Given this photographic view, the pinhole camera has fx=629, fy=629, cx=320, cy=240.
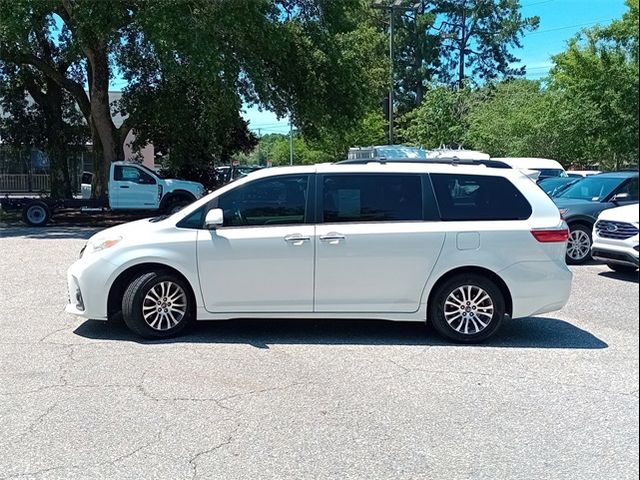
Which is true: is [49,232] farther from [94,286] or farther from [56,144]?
[94,286]

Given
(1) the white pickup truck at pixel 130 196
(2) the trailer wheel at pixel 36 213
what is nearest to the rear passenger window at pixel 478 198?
(1) the white pickup truck at pixel 130 196

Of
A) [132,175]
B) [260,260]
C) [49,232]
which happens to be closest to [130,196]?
[132,175]

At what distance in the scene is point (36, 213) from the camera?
64.4 ft

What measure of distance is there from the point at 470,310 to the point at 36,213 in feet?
55.6

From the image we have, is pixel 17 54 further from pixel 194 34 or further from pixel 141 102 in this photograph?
pixel 194 34

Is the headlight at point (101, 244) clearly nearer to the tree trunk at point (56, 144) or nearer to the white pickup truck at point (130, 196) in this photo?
the white pickup truck at point (130, 196)

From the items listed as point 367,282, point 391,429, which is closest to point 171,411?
point 391,429

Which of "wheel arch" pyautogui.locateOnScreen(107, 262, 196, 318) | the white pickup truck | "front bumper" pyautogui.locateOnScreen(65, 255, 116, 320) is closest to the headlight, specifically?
"front bumper" pyautogui.locateOnScreen(65, 255, 116, 320)

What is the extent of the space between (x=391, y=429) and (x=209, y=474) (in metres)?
1.29

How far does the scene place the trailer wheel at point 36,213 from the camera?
1961 cm

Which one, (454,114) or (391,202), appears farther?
(454,114)

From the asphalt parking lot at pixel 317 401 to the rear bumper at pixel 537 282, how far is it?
482 mm

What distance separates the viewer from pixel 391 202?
21.1 feet

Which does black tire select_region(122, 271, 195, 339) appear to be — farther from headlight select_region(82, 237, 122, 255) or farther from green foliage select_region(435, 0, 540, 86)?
green foliage select_region(435, 0, 540, 86)
